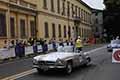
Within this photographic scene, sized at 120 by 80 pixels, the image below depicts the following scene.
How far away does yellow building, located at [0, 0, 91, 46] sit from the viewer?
36.1 meters

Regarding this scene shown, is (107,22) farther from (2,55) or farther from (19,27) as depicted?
(2,55)

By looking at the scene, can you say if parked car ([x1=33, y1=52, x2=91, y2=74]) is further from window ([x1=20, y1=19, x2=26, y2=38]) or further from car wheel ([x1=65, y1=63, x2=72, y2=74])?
window ([x1=20, y1=19, x2=26, y2=38])

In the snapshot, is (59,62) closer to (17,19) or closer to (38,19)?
(17,19)

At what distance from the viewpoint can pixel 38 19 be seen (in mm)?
46531

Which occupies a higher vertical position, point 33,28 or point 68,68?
point 33,28

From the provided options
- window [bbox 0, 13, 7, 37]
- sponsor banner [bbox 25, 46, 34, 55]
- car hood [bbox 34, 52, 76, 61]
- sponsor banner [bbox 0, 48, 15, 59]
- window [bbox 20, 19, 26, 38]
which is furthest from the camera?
window [bbox 20, 19, 26, 38]

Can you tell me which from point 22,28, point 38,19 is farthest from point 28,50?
point 38,19

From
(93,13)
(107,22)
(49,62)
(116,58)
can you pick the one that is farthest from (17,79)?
(93,13)

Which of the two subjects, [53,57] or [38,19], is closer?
[53,57]

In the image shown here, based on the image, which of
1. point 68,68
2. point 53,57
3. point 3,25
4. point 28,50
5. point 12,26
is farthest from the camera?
point 12,26

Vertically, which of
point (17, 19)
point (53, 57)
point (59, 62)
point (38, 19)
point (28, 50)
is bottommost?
point (28, 50)

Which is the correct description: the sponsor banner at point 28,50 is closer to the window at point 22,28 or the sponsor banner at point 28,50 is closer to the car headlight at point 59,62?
the window at point 22,28

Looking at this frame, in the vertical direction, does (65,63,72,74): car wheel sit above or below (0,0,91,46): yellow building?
below

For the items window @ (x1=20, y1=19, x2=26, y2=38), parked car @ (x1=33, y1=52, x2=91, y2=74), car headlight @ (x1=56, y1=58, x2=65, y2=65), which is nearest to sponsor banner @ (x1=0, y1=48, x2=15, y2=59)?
window @ (x1=20, y1=19, x2=26, y2=38)
